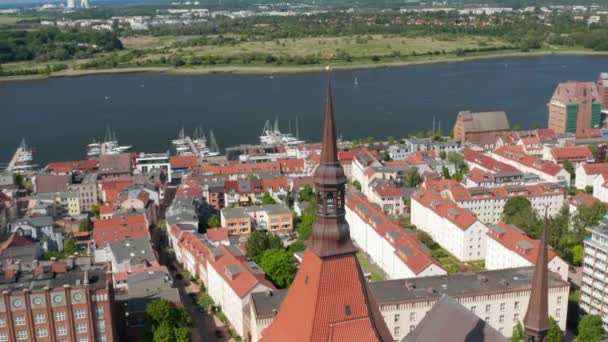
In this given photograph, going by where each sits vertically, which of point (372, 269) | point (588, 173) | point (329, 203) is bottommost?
point (372, 269)

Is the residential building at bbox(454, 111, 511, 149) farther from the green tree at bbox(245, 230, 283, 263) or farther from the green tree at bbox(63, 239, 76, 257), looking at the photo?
the green tree at bbox(63, 239, 76, 257)

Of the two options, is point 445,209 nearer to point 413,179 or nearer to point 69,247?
point 413,179

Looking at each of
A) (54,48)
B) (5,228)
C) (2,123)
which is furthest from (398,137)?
(54,48)

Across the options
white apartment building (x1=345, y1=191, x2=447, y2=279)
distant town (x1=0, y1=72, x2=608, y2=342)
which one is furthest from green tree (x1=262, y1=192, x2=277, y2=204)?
white apartment building (x1=345, y1=191, x2=447, y2=279)

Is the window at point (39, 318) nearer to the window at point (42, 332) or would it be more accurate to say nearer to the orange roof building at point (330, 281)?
the window at point (42, 332)

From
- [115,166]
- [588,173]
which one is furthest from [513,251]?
[115,166]

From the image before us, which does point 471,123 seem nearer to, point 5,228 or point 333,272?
point 5,228
